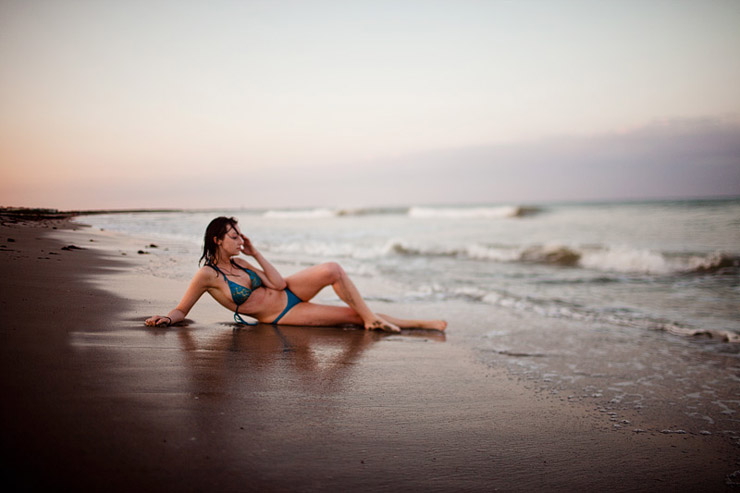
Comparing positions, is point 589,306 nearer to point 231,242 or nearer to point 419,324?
point 419,324

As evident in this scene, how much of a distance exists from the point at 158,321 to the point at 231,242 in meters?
0.94

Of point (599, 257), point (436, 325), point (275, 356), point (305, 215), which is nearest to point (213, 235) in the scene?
point (275, 356)

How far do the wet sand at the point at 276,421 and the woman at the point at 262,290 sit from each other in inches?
19.8

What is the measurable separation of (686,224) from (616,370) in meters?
20.2

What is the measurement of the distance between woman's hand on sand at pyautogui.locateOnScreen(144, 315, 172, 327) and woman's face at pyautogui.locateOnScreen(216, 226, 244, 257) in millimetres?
815

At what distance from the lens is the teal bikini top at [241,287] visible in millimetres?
4332

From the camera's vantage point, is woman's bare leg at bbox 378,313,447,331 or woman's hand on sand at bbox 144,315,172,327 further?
woman's bare leg at bbox 378,313,447,331

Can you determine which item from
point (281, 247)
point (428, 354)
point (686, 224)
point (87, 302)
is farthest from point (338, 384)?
point (686, 224)

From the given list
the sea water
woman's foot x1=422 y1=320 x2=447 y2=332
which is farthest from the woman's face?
the sea water

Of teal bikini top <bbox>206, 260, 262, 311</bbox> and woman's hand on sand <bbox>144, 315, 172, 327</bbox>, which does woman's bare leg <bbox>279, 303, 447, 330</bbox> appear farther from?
woman's hand on sand <bbox>144, 315, 172, 327</bbox>

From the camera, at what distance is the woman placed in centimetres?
426

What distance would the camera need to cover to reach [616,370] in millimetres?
3930

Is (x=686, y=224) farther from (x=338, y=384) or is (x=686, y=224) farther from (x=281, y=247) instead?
(x=338, y=384)

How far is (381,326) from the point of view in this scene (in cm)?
480
